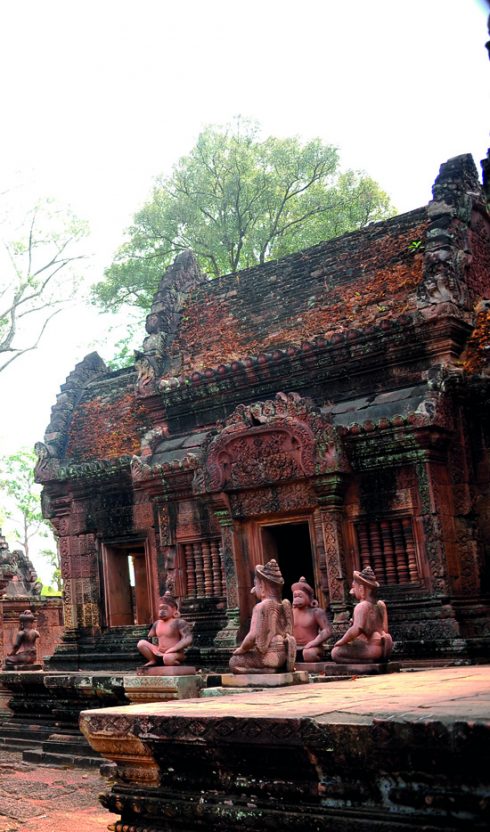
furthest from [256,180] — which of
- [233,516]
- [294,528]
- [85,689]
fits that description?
[85,689]

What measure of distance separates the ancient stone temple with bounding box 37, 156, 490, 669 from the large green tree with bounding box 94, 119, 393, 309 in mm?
11185

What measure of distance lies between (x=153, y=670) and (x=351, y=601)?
297 cm

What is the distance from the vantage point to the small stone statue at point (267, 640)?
775 cm

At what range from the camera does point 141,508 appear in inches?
577

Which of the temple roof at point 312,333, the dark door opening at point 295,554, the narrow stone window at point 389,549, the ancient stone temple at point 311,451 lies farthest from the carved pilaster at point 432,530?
the dark door opening at point 295,554

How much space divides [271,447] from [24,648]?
17.9 ft

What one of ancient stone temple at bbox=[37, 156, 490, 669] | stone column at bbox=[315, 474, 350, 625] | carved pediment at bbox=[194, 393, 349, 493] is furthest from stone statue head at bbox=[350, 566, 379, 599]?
carved pediment at bbox=[194, 393, 349, 493]

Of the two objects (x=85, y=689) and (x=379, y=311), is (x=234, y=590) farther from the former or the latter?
(x=379, y=311)

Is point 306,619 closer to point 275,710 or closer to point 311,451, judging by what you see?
point 311,451

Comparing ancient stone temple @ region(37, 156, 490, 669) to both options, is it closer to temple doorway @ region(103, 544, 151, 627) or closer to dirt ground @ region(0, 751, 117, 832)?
temple doorway @ region(103, 544, 151, 627)

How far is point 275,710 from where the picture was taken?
502 cm

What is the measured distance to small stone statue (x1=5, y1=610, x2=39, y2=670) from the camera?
45.4ft

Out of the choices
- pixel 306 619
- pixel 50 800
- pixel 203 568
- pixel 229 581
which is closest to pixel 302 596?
pixel 306 619

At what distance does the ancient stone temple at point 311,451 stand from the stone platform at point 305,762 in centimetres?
532
